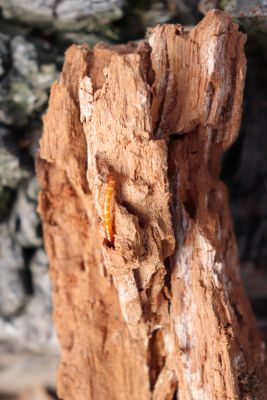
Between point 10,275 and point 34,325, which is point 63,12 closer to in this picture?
point 10,275

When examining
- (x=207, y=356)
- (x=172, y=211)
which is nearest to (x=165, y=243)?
(x=172, y=211)

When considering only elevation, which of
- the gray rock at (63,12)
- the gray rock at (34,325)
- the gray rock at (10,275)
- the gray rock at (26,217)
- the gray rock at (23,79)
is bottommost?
the gray rock at (34,325)

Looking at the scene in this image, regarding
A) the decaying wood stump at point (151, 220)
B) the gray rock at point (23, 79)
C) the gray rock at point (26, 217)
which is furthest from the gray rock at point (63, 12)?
the gray rock at point (26, 217)

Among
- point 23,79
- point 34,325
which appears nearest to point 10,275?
point 34,325

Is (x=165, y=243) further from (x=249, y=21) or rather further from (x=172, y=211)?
(x=249, y=21)

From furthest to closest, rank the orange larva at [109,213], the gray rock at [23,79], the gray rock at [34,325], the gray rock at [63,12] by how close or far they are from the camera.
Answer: the gray rock at [34,325] < the gray rock at [23,79] < the gray rock at [63,12] < the orange larva at [109,213]

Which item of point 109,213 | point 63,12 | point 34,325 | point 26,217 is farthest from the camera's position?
point 34,325

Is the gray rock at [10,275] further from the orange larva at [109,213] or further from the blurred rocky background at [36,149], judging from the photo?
the orange larva at [109,213]
